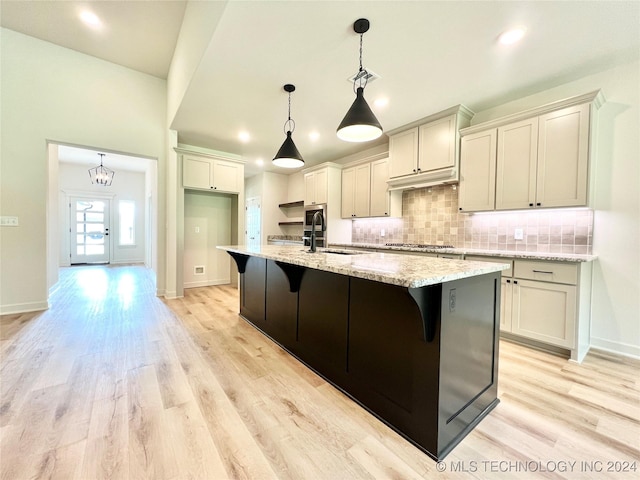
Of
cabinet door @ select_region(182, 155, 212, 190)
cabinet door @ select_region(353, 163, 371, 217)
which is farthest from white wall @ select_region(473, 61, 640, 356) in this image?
cabinet door @ select_region(182, 155, 212, 190)

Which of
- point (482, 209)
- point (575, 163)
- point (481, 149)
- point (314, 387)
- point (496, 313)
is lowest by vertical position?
point (314, 387)

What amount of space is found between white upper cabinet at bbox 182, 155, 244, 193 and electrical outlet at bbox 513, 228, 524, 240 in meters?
4.46

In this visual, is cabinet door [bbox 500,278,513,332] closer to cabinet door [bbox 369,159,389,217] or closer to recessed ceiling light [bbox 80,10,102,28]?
cabinet door [bbox 369,159,389,217]

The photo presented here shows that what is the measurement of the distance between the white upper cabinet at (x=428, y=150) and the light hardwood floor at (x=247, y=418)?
7.01 feet

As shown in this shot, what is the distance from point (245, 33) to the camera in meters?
2.11

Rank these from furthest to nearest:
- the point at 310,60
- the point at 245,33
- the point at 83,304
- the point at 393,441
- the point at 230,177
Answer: the point at 230,177
the point at 83,304
the point at 310,60
the point at 245,33
the point at 393,441

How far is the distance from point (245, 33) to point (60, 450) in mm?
2871

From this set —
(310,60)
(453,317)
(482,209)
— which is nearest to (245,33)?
(310,60)

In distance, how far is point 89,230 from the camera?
8.00 m

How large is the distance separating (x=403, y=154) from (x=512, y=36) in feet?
5.76

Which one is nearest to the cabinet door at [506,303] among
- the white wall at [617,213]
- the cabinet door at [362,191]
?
the white wall at [617,213]

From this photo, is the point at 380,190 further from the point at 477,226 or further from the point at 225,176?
the point at 225,176

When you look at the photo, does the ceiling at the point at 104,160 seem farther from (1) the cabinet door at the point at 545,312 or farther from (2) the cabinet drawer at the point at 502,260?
(1) the cabinet door at the point at 545,312

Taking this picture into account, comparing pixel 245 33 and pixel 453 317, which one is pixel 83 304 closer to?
pixel 245 33
